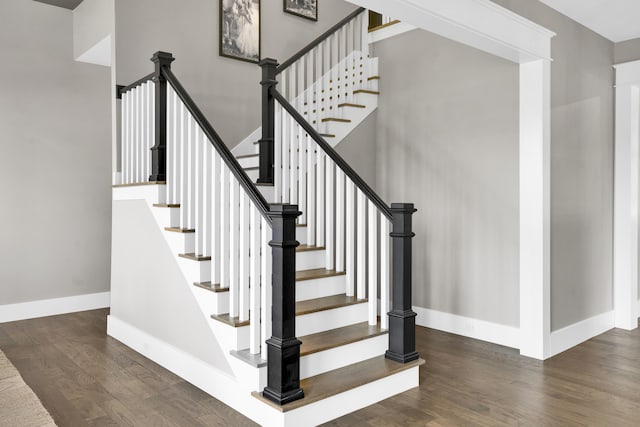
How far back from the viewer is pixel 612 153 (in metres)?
4.47

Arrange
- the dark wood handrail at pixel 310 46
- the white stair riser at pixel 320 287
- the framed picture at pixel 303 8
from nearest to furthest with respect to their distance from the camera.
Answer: the white stair riser at pixel 320 287 → the dark wood handrail at pixel 310 46 → the framed picture at pixel 303 8

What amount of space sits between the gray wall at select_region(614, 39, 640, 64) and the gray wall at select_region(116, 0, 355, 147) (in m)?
3.27

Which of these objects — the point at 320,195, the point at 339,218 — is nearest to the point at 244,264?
the point at 339,218

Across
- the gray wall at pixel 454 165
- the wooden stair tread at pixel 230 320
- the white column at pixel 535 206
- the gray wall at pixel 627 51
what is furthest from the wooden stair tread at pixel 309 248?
the gray wall at pixel 627 51

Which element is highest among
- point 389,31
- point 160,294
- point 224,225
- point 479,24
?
point 389,31

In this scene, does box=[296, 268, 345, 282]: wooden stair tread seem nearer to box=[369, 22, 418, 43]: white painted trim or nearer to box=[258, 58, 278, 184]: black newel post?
box=[258, 58, 278, 184]: black newel post

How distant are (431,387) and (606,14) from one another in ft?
10.3

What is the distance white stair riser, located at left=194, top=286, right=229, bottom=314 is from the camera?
9.70ft

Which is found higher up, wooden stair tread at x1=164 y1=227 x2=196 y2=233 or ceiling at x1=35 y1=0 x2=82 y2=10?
ceiling at x1=35 y1=0 x2=82 y2=10

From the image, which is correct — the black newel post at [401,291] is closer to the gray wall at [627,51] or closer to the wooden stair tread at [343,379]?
the wooden stair tread at [343,379]

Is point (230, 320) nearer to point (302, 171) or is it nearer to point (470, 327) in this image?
point (302, 171)

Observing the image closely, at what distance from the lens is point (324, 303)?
130 inches

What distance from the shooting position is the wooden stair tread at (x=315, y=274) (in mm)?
3392

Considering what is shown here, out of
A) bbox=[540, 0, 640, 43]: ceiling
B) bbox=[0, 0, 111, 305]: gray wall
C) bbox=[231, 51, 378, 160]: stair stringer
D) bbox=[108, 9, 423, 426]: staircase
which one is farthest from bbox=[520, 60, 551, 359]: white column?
bbox=[0, 0, 111, 305]: gray wall
